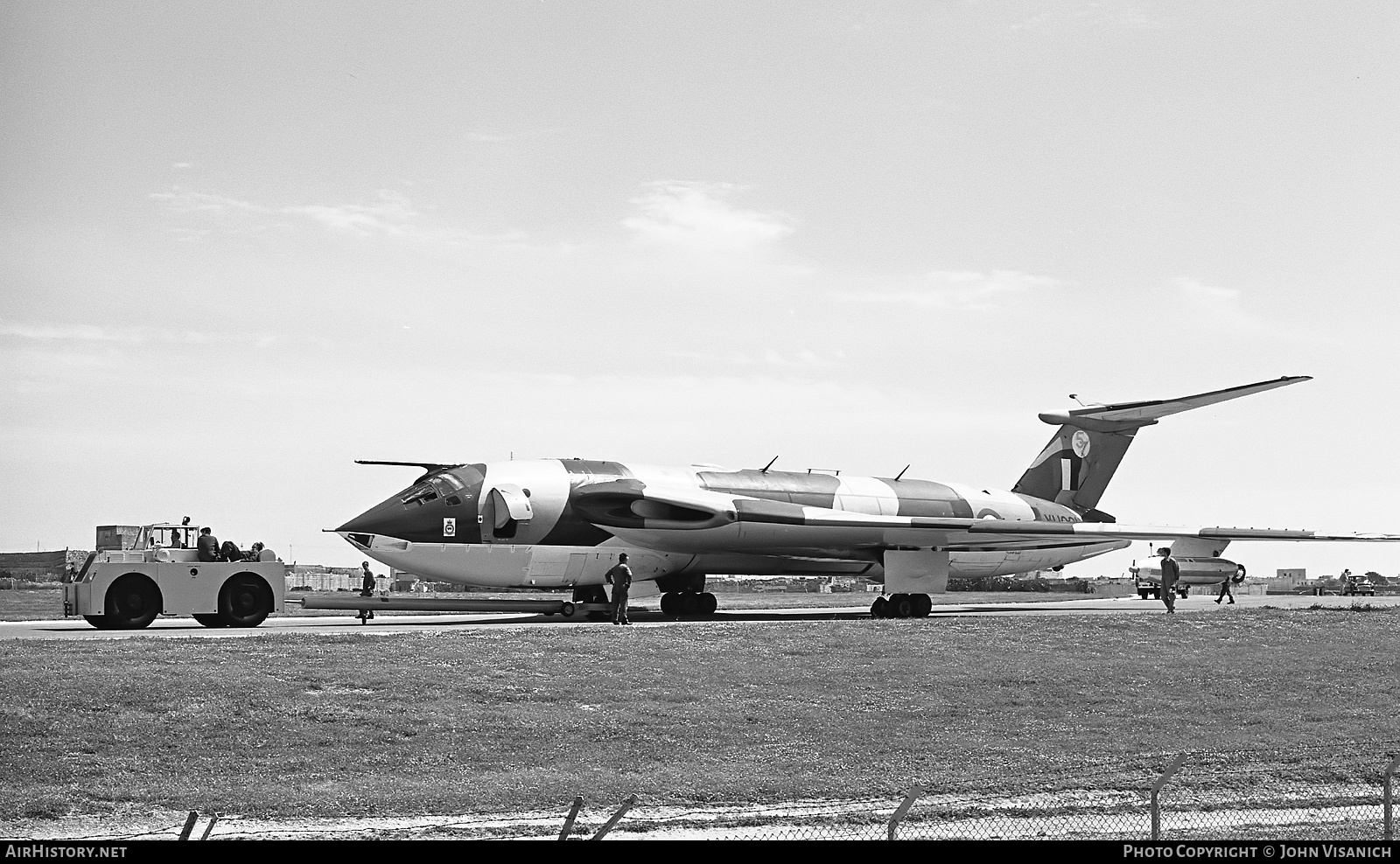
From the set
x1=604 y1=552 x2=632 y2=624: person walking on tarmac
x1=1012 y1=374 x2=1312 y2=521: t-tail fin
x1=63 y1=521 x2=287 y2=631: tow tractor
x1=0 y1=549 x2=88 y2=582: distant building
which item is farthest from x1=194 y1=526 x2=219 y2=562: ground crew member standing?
x1=0 y1=549 x2=88 y2=582: distant building

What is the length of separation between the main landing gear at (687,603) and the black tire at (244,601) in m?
10.6

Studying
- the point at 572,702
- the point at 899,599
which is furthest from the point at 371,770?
the point at 899,599

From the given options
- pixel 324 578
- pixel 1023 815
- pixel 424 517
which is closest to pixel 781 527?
pixel 424 517

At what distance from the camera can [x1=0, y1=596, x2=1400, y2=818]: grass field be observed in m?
13.1

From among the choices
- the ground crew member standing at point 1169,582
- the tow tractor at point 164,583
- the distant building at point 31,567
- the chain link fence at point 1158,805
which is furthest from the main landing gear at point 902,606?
the distant building at point 31,567

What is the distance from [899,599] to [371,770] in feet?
64.1

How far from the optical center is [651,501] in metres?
29.5

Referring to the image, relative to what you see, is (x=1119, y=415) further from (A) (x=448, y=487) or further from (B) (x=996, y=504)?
(A) (x=448, y=487)

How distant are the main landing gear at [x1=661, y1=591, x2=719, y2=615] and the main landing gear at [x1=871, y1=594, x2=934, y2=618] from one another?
3880 millimetres

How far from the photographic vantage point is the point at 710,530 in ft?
99.7

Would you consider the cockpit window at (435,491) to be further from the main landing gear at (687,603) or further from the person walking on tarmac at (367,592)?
→ the main landing gear at (687,603)

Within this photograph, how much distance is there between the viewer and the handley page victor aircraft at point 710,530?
91.4ft

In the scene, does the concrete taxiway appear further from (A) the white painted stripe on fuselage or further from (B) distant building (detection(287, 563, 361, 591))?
(B) distant building (detection(287, 563, 361, 591))

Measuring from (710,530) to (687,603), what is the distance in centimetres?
296
